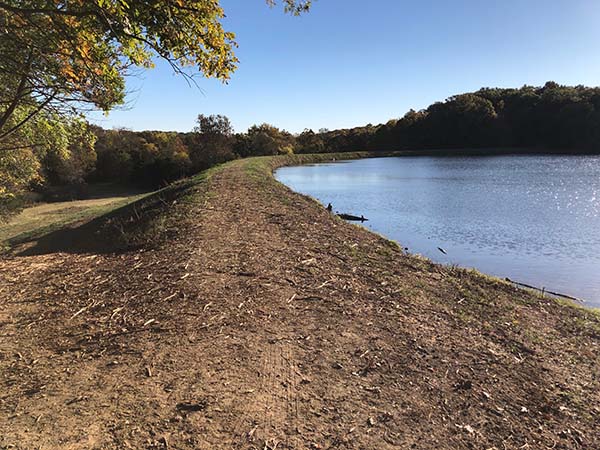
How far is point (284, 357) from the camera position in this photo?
4371mm

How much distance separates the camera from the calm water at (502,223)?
10945 mm

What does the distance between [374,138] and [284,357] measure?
9844 cm

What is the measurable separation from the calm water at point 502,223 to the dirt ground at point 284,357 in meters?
3.88

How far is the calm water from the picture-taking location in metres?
10.9

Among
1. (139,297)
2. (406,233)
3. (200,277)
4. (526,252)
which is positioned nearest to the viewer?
(139,297)

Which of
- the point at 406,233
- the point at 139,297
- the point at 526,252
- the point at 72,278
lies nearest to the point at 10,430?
the point at 139,297

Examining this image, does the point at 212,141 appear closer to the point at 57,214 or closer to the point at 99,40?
the point at 57,214

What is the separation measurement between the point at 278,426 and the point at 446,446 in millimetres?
1270

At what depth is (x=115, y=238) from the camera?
408 inches

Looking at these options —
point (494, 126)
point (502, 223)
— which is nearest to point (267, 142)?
point (494, 126)

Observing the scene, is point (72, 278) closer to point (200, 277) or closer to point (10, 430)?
point (200, 277)

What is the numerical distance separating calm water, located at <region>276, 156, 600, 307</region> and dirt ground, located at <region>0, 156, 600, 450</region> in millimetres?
3885

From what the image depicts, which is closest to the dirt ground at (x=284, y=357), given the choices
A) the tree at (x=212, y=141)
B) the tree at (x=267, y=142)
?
the tree at (x=212, y=141)

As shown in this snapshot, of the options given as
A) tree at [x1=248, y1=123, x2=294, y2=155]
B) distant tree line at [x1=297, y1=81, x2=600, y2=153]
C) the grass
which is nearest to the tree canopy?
the grass
